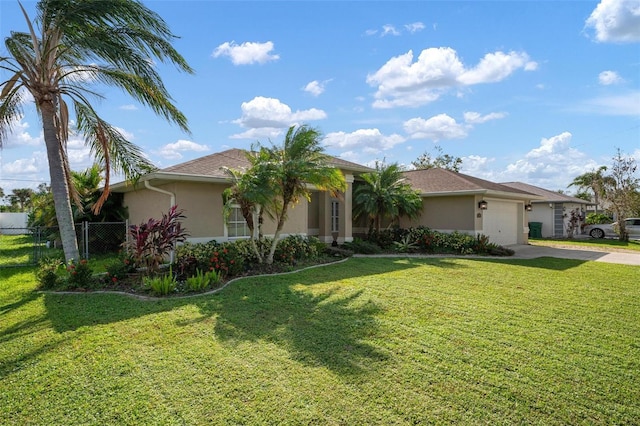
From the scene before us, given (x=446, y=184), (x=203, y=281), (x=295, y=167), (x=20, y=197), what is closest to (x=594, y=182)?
(x=446, y=184)

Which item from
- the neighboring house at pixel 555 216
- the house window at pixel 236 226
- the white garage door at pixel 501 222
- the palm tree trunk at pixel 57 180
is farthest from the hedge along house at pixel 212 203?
the neighboring house at pixel 555 216

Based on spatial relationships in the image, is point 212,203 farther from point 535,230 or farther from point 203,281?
point 535,230

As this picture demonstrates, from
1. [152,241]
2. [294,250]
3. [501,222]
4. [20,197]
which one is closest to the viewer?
[152,241]

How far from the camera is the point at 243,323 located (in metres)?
5.71

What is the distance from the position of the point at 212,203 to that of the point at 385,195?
7.71m

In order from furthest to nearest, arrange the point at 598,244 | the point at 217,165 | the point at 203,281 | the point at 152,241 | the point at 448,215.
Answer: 1. the point at 598,244
2. the point at 448,215
3. the point at 217,165
4. the point at 152,241
5. the point at 203,281

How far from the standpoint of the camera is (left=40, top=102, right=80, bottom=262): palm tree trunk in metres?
8.78

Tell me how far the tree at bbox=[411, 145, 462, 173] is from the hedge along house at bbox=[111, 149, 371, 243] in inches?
1074

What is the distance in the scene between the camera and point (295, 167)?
10164 mm

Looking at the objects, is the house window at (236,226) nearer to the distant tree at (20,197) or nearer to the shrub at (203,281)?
the shrub at (203,281)

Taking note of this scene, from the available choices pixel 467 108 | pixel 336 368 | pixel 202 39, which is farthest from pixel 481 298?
pixel 467 108

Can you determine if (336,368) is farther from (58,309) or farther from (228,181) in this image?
(228,181)

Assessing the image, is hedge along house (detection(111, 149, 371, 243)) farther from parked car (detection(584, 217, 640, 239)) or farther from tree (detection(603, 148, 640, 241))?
parked car (detection(584, 217, 640, 239))

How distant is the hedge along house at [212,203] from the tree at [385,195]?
63 cm
